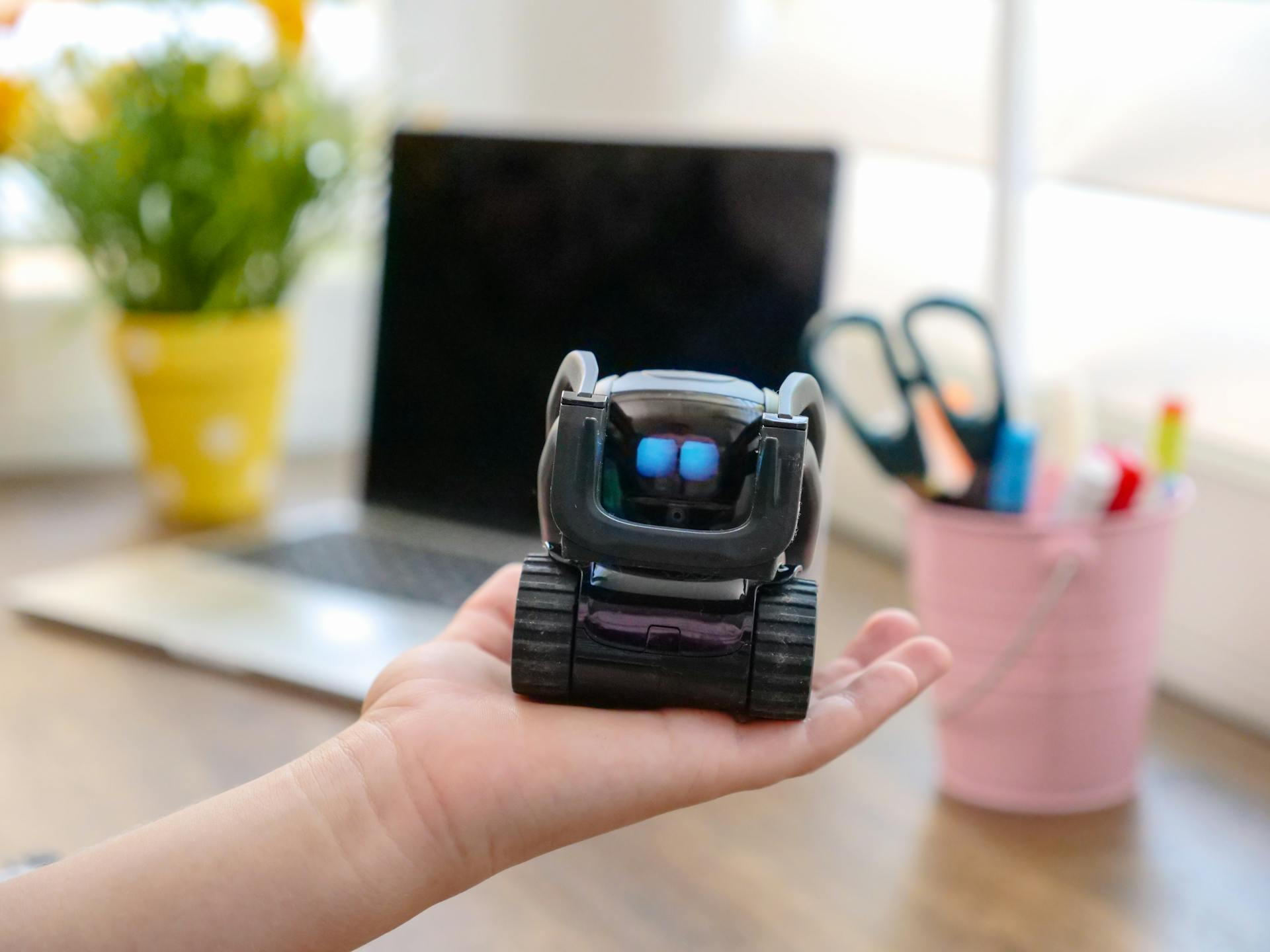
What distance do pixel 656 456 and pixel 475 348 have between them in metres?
0.54

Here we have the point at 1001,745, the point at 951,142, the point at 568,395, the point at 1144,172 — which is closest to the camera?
the point at 568,395

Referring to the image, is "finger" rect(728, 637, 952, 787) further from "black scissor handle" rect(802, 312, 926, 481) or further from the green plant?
the green plant

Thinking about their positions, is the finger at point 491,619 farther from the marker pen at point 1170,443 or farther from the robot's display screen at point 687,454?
A: the marker pen at point 1170,443

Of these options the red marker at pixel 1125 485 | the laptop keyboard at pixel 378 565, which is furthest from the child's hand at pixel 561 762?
the laptop keyboard at pixel 378 565

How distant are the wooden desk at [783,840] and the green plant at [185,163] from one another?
355 mm

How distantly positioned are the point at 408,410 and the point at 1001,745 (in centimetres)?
49

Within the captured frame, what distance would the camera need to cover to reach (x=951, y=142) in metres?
0.91

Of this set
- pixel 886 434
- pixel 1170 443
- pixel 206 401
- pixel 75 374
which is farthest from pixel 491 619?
pixel 75 374

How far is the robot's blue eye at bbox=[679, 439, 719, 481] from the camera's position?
0.39 m

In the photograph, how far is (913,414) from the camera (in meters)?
0.65

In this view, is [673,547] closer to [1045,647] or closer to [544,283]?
[1045,647]

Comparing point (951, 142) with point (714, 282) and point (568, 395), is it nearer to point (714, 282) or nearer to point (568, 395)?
point (714, 282)

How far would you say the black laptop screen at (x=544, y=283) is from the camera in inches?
31.8

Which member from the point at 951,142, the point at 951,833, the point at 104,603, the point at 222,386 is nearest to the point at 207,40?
the point at 222,386
